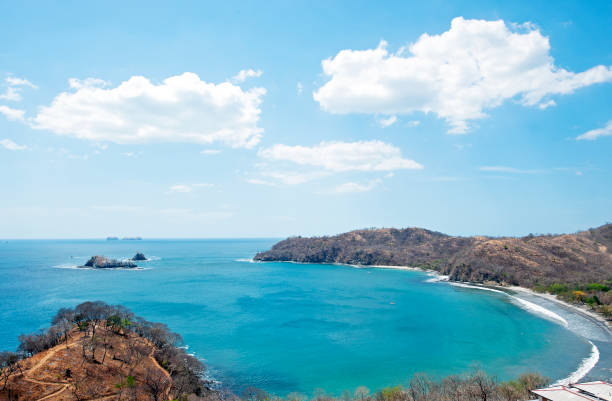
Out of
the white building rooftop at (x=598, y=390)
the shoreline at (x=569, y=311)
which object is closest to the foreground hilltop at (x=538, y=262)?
the shoreline at (x=569, y=311)

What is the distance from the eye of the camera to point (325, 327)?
2315 inches

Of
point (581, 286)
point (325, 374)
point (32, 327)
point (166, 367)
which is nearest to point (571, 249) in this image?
point (581, 286)

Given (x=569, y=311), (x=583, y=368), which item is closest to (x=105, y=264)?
(x=583, y=368)

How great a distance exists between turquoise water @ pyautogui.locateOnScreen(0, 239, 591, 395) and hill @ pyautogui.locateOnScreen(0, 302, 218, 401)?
6.82 meters

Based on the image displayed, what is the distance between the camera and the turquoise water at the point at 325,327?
39.8 m

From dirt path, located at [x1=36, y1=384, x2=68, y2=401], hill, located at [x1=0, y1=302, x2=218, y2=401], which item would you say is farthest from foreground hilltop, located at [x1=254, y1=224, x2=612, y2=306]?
dirt path, located at [x1=36, y1=384, x2=68, y2=401]

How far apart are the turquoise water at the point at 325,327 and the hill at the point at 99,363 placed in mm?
6820

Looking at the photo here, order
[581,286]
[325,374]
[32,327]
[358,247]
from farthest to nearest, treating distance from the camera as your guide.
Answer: [358,247] → [581,286] → [32,327] → [325,374]

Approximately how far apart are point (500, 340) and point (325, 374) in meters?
31.0

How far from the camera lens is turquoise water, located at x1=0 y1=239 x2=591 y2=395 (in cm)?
3984

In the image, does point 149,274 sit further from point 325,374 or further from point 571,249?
point 571,249

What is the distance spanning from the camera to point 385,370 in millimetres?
39812

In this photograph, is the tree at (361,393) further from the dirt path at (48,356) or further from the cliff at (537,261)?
the cliff at (537,261)

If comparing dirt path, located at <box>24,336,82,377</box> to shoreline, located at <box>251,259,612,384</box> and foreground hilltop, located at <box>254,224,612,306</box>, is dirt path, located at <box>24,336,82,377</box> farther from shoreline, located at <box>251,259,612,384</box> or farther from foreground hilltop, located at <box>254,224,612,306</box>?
foreground hilltop, located at <box>254,224,612,306</box>
